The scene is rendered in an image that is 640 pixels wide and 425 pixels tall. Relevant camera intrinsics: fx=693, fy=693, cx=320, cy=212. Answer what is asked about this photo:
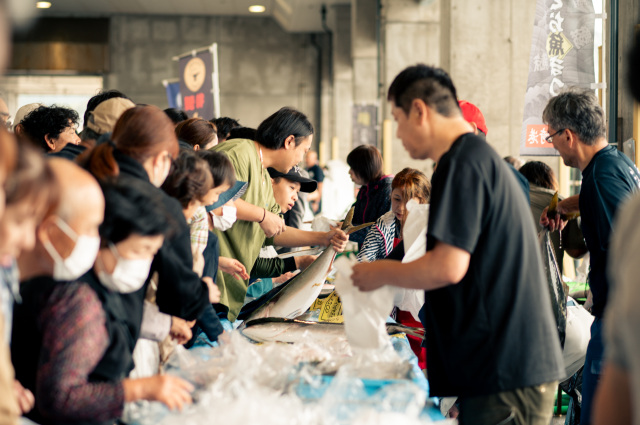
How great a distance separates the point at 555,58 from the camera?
4562 millimetres

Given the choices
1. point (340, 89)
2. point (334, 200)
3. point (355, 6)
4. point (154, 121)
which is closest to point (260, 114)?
point (340, 89)

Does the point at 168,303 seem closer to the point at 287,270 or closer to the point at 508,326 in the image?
the point at 508,326

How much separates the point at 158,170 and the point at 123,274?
1.48 ft

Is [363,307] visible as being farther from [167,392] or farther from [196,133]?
[196,133]

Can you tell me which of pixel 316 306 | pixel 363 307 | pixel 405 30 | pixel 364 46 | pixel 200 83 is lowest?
pixel 316 306

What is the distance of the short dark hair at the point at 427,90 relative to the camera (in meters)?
1.90

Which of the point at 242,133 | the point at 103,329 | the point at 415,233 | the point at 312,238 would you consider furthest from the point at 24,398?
the point at 242,133

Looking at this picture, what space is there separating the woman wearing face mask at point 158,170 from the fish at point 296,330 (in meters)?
Answer: 0.70

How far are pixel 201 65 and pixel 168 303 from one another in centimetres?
647

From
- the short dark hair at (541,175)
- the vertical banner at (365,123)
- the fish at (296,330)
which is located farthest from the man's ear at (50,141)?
the vertical banner at (365,123)

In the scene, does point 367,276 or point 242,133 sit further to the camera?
point 242,133

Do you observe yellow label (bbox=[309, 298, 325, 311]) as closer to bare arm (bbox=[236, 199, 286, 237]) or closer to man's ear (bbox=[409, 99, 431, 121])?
bare arm (bbox=[236, 199, 286, 237])

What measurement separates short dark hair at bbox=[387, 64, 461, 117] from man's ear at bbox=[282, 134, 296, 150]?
168cm

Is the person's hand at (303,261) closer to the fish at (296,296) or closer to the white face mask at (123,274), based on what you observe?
the fish at (296,296)
